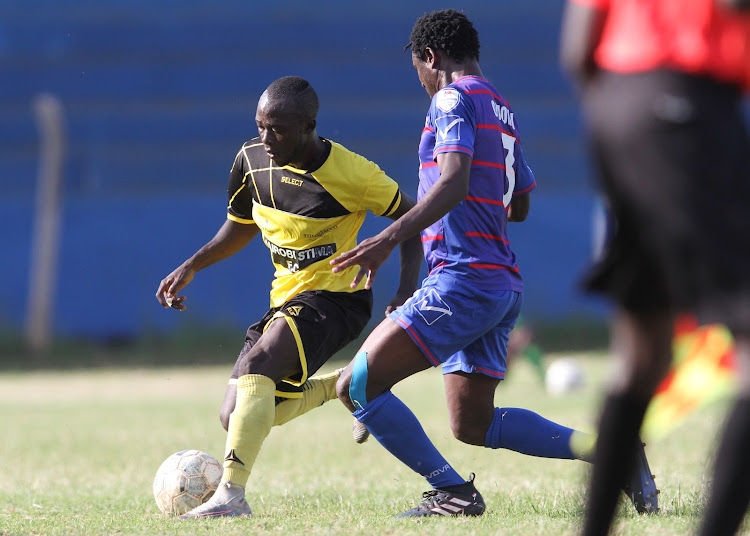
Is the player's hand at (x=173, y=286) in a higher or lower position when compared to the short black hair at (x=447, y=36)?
lower

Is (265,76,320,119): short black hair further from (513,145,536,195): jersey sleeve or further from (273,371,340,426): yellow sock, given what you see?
(273,371,340,426): yellow sock

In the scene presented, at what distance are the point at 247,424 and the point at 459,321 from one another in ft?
3.30

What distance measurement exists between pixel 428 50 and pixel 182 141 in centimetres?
2165

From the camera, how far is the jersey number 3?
4.67m

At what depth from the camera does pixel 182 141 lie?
2578 centimetres

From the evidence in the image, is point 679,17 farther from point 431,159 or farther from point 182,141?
point 182,141

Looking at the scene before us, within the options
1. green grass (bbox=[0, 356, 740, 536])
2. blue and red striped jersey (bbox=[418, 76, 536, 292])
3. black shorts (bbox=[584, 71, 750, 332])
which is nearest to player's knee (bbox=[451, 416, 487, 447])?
green grass (bbox=[0, 356, 740, 536])

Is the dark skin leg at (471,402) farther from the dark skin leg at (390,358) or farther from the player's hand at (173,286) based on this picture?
the player's hand at (173,286)

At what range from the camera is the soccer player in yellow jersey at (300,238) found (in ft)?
16.0

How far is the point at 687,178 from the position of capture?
2.39 metres

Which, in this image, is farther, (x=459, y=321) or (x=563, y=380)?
(x=563, y=380)

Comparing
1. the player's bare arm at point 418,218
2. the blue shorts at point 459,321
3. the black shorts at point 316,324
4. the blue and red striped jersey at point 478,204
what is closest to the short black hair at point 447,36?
the blue and red striped jersey at point 478,204

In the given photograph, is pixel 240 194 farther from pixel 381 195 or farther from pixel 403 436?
pixel 403 436

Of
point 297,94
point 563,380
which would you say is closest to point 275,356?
point 297,94
